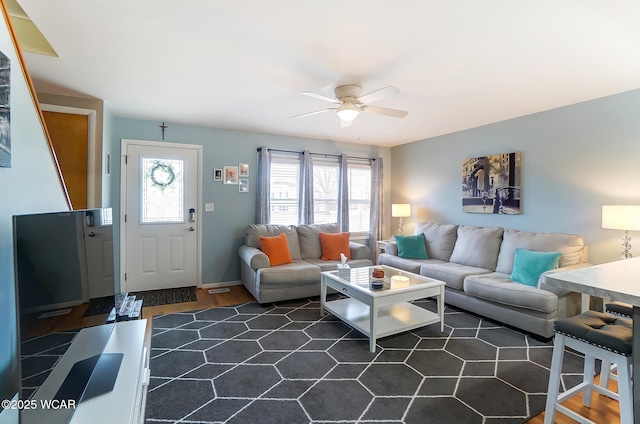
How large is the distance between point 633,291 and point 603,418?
3.80 feet

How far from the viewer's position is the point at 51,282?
1061 millimetres

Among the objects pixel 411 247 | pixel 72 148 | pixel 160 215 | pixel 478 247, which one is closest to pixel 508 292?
pixel 478 247

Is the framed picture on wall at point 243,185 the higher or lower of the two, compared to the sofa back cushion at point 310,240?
higher

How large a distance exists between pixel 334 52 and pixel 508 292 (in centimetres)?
269

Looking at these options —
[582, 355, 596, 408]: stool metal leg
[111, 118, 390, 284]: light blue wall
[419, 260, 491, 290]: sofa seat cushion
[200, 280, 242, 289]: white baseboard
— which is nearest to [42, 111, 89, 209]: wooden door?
[111, 118, 390, 284]: light blue wall

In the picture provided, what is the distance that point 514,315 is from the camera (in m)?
2.91

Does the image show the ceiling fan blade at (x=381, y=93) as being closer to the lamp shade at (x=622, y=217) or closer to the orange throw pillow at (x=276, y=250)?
the orange throw pillow at (x=276, y=250)

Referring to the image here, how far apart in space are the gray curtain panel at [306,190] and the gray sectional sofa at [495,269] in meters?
1.37

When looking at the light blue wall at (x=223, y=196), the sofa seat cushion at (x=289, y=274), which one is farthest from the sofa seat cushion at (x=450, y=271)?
the light blue wall at (x=223, y=196)

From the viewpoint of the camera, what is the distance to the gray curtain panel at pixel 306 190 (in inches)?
194

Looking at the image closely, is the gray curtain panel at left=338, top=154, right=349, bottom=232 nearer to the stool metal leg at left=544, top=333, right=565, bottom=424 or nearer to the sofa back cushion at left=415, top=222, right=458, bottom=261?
the sofa back cushion at left=415, top=222, right=458, bottom=261

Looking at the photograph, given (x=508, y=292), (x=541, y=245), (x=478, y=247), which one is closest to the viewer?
(x=508, y=292)

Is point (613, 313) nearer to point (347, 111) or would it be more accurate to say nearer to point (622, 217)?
point (622, 217)

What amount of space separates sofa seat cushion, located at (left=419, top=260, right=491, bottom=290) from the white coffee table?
577mm
